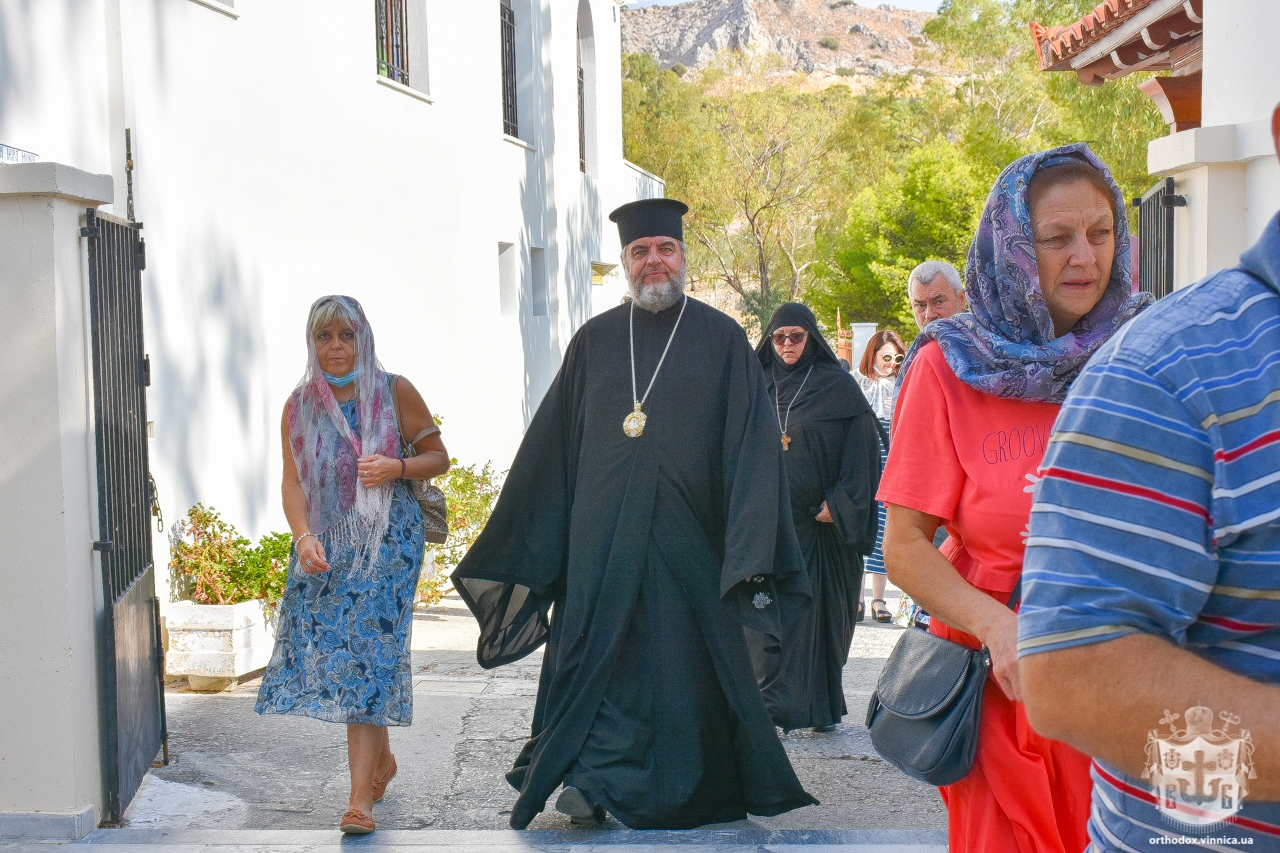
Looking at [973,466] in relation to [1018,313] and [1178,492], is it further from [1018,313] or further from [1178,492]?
[1178,492]

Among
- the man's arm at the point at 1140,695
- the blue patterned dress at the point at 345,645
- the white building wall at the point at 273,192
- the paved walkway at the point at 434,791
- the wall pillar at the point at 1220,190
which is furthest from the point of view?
the white building wall at the point at 273,192

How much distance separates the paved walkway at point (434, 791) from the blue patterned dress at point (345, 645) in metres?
0.43

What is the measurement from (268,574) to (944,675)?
4970 mm

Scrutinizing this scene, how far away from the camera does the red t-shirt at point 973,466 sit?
2.31 metres

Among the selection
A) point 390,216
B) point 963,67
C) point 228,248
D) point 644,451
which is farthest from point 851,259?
Answer: point 644,451

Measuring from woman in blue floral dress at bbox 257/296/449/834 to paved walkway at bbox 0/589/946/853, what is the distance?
0.94 feet

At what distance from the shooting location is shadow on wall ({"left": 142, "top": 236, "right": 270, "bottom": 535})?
6.70 m

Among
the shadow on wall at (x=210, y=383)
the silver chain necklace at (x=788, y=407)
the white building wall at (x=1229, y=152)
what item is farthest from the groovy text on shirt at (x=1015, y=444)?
the shadow on wall at (x=210, y=383)

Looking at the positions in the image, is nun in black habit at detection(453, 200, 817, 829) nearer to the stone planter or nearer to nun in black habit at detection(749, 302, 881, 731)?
nun in black habit at detection(749, 302, 881, 731)

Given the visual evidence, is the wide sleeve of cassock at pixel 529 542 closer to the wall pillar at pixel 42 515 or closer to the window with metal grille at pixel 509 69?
the wall pillar at pixel 42 515

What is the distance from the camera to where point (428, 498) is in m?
4.83

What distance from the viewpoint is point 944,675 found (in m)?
2.34

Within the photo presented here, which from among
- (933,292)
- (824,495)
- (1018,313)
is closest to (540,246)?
(824,495)

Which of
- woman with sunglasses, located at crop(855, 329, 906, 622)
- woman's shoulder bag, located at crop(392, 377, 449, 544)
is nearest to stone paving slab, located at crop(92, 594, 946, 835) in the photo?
woman's shoulder bag, located at crop(392, 377, 449, 544)
